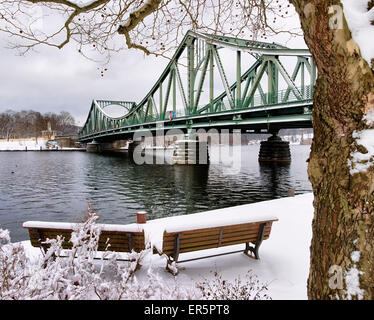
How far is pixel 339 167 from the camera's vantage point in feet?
7.87

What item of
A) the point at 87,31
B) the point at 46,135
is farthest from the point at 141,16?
the point at 46,135

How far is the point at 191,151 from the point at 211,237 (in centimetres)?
3345

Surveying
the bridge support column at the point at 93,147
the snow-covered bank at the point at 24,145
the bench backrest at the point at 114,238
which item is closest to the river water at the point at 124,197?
the bench backrest at the point at 114,238

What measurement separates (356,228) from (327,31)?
1478 millimetres

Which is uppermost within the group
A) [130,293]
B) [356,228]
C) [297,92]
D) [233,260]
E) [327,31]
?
[297,92]

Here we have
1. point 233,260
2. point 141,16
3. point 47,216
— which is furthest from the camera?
point 47,216

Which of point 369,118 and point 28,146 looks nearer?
point 369,118

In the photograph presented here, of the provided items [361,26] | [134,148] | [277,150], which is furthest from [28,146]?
[361,26]

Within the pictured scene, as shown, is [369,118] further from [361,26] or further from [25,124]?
[25,124]

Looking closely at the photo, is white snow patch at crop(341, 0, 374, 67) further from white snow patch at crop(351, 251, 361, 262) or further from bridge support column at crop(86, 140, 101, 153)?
bridge support column at crop(86, 140, 101, 153)

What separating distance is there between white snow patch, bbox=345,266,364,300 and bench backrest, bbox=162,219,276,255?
2253mm

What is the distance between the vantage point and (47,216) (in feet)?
43.3

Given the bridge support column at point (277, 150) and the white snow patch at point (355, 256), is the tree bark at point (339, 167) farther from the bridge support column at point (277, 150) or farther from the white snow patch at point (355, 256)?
the bridge support column at point (277, 150)
